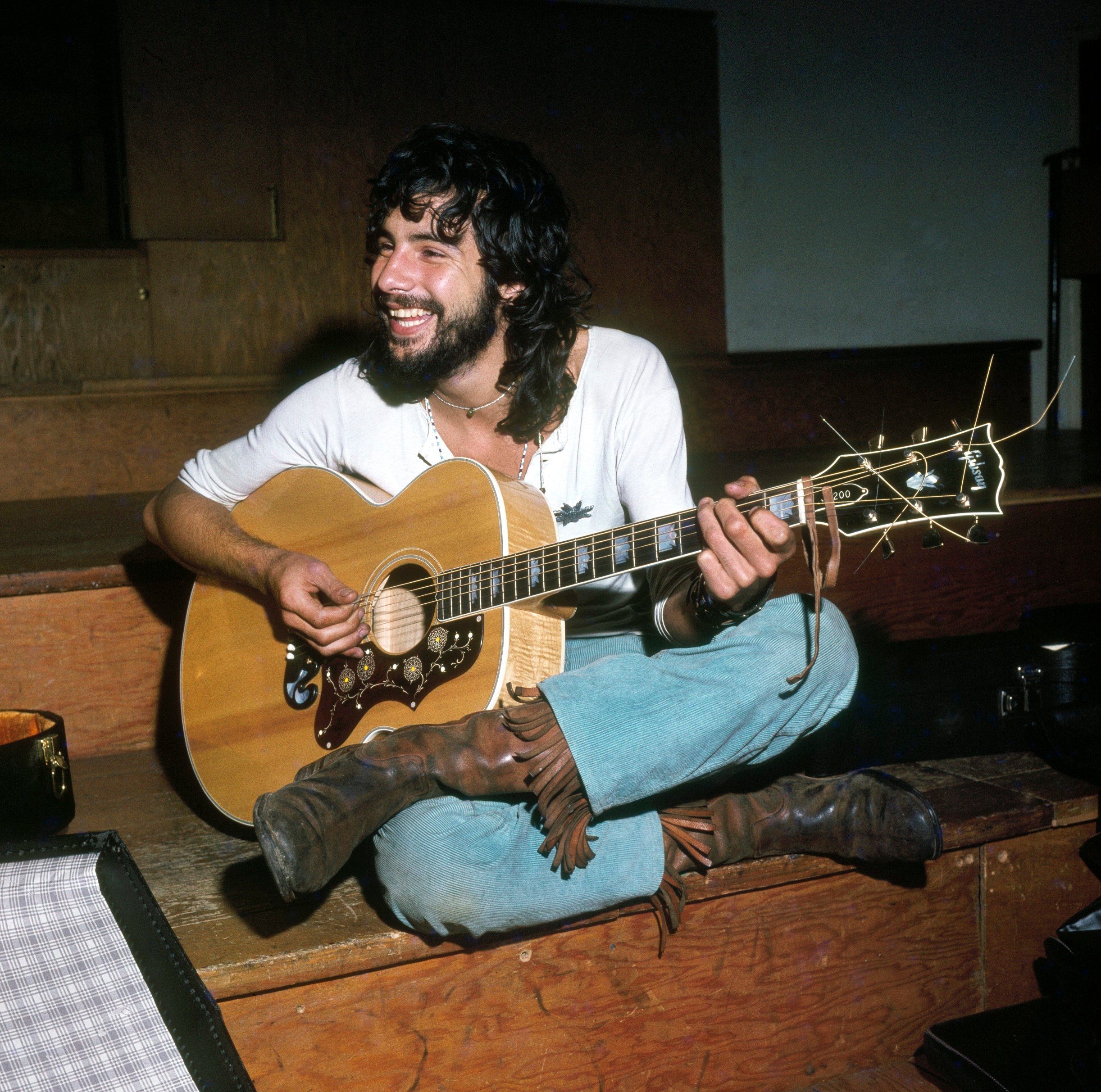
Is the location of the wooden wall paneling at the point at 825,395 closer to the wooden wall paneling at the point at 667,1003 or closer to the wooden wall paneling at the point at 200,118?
the wooden wall paneling at the point at 200,118

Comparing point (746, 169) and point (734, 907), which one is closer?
point (734, 907)

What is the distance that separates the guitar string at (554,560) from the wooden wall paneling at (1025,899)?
2.35 feet

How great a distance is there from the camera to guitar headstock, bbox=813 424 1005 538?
A: 3.50 feet

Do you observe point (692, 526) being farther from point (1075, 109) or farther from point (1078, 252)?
point (1075, 109)

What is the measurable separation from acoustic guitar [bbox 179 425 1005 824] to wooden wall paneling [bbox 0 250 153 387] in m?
1.72

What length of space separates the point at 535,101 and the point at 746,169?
86 cm

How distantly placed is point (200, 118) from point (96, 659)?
1.95 m

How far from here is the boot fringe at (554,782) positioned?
3.79ft

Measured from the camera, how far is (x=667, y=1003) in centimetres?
132

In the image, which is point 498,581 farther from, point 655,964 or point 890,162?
point 890,162

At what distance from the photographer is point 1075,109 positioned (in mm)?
4188

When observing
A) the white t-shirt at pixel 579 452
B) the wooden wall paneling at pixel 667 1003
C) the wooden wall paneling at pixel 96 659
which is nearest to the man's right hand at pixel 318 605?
the white t-shirt at pixel 579 452

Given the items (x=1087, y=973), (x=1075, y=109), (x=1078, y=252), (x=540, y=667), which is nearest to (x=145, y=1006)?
(x=540, y=667)

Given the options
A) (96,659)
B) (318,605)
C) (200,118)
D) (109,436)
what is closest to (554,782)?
(318,605)
